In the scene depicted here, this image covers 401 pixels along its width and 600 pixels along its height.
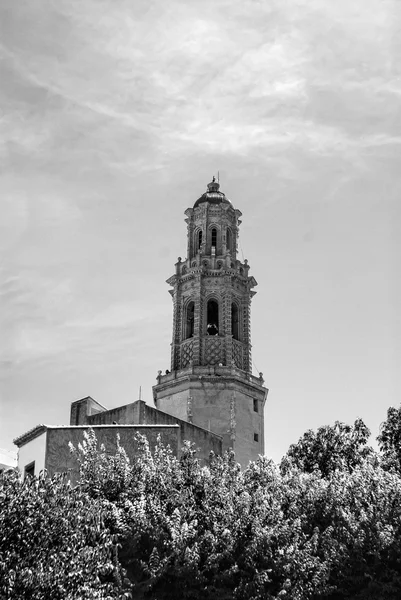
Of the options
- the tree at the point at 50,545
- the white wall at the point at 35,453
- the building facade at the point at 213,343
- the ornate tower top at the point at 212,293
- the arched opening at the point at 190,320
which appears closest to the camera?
the tree at the point at 50,545

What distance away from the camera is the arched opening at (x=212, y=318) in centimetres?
4875

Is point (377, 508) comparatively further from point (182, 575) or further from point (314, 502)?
point (182, 575)

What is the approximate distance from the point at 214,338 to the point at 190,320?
86.0 inches

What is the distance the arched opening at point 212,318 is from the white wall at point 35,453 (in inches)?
648

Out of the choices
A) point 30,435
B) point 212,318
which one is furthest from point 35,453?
point 212,318

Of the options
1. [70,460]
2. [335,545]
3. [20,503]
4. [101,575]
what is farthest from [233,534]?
[70,460]

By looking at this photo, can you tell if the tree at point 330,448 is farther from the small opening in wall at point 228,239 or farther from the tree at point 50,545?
the tree at point 50,545

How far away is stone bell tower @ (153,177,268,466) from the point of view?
4547 cm

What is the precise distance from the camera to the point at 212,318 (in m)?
49.1

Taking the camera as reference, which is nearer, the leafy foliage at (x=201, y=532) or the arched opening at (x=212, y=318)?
the leafy foliage at (x=201, y=532)

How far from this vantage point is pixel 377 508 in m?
26.9

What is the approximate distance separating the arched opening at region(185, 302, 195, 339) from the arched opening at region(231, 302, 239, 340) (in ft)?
6.97

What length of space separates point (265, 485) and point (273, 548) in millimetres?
4229

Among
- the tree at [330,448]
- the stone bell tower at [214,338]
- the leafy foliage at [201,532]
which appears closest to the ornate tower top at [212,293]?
the stone bell tower at [214,338]
